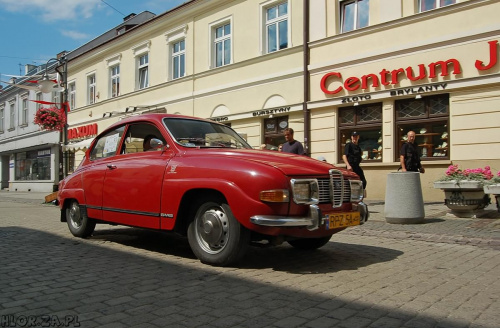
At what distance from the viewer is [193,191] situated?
457cm

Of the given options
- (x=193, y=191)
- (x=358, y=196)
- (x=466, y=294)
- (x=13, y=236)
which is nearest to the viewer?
(x=466, y=294)

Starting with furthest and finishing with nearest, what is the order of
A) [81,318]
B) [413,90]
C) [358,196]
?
[413,90], [358,196], [81,318]

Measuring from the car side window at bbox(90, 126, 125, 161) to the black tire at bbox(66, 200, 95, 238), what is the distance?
0.84 m

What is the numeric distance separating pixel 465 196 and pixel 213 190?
19.1 feet

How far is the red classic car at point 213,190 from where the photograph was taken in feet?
13.2

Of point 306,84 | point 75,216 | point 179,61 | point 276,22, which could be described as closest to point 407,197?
point 75,216

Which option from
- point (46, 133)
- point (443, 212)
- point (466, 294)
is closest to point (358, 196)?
point (466, 294)

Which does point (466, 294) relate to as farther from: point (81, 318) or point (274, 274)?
point (81, 318)

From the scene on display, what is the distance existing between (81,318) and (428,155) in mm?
10986

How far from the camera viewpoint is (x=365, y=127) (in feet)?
42.9

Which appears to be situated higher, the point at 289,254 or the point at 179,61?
the point at 179,61

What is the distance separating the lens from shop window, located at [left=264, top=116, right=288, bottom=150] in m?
15.4

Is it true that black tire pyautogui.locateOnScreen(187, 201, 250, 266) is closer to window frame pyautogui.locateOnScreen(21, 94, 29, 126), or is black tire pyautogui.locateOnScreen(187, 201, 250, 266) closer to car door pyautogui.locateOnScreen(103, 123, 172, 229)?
car door pyautogui.locateOnScreen(103, 123, 172, 229)

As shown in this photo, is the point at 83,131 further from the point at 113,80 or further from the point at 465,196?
the point at 465,196
